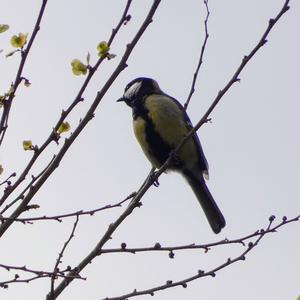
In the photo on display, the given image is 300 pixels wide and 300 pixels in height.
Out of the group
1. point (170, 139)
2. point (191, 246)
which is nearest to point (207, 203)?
point (170, 139)

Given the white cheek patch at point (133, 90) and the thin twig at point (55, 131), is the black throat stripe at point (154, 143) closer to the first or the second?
the white cheek patch at point (133, 90)

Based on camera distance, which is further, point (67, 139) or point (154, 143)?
point (154, 143)

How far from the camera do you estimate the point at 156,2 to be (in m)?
2.14

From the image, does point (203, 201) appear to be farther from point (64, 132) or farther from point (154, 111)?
point (64, 132)

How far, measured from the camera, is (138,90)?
18.6ft

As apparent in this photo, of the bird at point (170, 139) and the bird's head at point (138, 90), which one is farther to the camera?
the bird's head at point (138, 90)

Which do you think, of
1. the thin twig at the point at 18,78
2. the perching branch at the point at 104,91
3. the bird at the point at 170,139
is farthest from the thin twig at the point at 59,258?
the bird at the point at 170,139

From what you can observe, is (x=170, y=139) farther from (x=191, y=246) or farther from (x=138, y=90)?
(x=191, y=246)

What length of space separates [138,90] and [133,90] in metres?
0.07

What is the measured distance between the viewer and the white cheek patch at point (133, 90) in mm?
5632

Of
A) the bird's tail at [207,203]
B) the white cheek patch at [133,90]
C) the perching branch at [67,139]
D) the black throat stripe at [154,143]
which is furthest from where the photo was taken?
the white cheek patch at [133,90]

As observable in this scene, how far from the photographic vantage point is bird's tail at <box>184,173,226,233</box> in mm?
5211

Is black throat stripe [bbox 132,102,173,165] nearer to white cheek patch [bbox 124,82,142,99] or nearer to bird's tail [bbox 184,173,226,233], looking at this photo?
bird's tail [bbox 184,173,226,233]

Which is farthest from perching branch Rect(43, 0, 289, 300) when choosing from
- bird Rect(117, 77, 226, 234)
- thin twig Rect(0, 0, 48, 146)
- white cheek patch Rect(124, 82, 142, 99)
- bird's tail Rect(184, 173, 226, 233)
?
white cheek patch Rect(124, 82, 142, 99)
